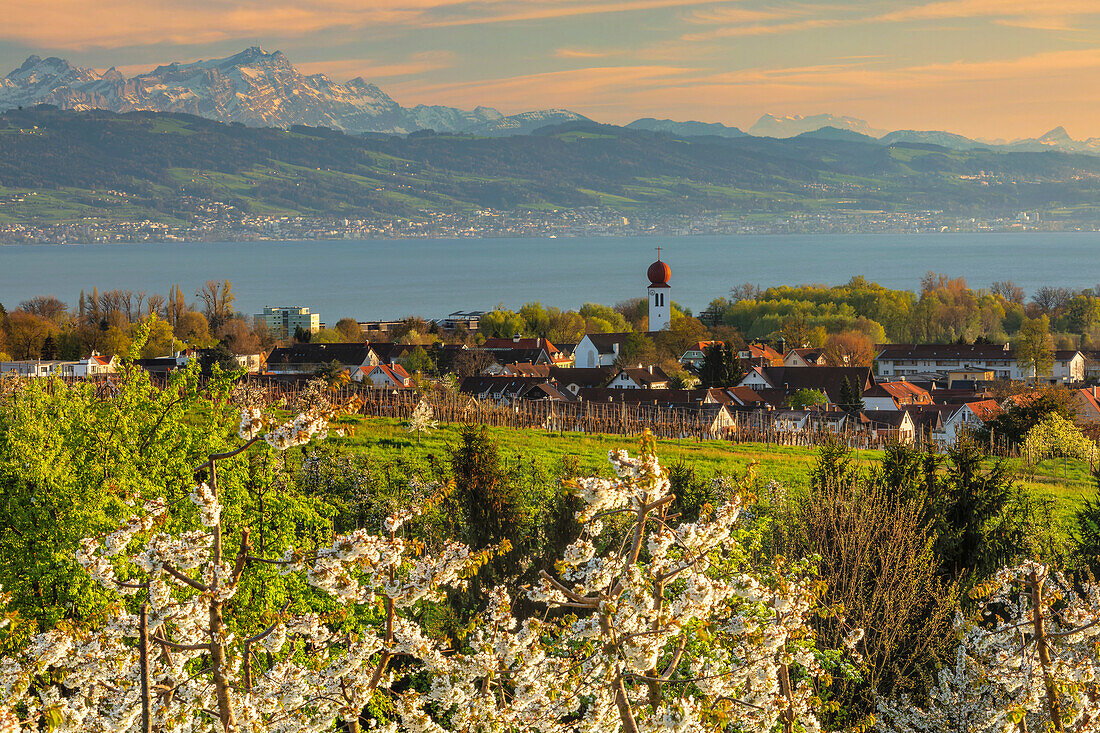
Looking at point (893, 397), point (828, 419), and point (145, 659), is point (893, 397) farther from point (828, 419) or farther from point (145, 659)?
point (145, 659)

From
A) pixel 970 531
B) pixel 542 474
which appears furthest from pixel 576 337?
pixel 970 531

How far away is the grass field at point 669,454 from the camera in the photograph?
2859cm

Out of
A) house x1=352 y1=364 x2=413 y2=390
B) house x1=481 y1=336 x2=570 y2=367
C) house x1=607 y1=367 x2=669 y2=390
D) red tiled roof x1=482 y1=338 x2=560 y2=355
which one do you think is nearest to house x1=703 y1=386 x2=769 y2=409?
house x1=607 y1=367 x2=669 y2=390

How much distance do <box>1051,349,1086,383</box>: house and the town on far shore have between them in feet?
0.41

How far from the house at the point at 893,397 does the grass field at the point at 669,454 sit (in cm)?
2502

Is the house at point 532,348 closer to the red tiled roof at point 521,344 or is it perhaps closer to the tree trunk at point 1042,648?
the red tiled roof at point 521,344

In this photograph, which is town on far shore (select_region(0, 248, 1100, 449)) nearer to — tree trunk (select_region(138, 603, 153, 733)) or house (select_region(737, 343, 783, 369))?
house (select_region(737, 343, 783, 369))

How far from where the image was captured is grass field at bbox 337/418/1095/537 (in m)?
28.6

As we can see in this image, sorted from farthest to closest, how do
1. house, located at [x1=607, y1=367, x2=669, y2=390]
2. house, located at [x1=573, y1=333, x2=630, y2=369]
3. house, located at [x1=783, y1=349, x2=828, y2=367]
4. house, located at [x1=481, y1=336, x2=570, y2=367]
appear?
house, located at [x1=573, y1=333, x2=630, y2=369]
house, located at [x1=783, y1=349, x2=828, y2=367]
house, located at [x1=481, y1=336, x2=570, y2=367]
house, located at [x1=607, y1=367, x2=669, y2=390]

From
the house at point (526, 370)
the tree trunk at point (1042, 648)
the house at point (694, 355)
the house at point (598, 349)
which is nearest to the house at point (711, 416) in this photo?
the house at point (526, 370)

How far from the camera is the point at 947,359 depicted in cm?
9481

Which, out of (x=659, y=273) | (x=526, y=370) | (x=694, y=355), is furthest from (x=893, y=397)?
(x=659, y=273)

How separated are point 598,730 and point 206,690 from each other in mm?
2642

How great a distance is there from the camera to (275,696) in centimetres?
755
